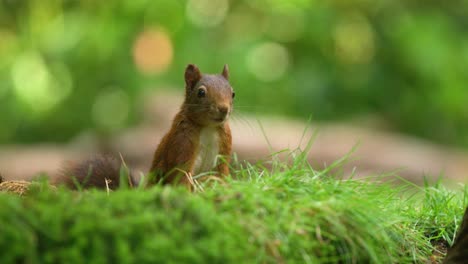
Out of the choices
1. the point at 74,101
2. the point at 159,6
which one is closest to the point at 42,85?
the point at 74,101

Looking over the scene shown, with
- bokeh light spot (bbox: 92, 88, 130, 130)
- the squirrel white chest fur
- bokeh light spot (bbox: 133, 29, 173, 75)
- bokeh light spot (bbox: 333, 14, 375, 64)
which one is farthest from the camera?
bokeh light spot (bbox: 333, 14, 375, 64)

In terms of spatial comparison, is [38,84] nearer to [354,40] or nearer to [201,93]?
[354,40]

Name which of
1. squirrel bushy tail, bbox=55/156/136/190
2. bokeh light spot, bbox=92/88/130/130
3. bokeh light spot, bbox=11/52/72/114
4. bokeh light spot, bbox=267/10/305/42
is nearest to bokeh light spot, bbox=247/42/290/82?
bokeh light spot, bbox=267/10/305/42

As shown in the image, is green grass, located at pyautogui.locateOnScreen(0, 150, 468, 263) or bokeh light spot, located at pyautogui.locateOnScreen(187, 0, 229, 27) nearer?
green grass, located at pyautogui.locateOnScreen(0, 150, 468, 263)

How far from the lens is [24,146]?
1206 cm

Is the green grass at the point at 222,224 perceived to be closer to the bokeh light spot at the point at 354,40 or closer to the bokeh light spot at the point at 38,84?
the bokeh light spot at the point at 38,84

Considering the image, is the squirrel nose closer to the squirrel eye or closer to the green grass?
the squirrel eye

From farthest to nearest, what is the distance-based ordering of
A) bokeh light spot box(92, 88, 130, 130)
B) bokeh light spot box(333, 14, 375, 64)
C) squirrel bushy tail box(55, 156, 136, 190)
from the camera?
bokeh light spot box(333, 14, 375, 64) → bokeh light spot box(92, 88, 130, 130) → squirrel bushy tail box(55, 156, 136, 190)

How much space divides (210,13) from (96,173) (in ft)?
27.4

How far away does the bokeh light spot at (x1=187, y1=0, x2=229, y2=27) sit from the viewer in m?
12.0

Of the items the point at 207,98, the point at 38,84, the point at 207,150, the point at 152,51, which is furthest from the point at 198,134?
the point at 38,84

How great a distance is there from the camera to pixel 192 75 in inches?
152

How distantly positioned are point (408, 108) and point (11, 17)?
7.24m

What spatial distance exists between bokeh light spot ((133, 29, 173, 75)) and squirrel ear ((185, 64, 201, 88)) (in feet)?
25.4
